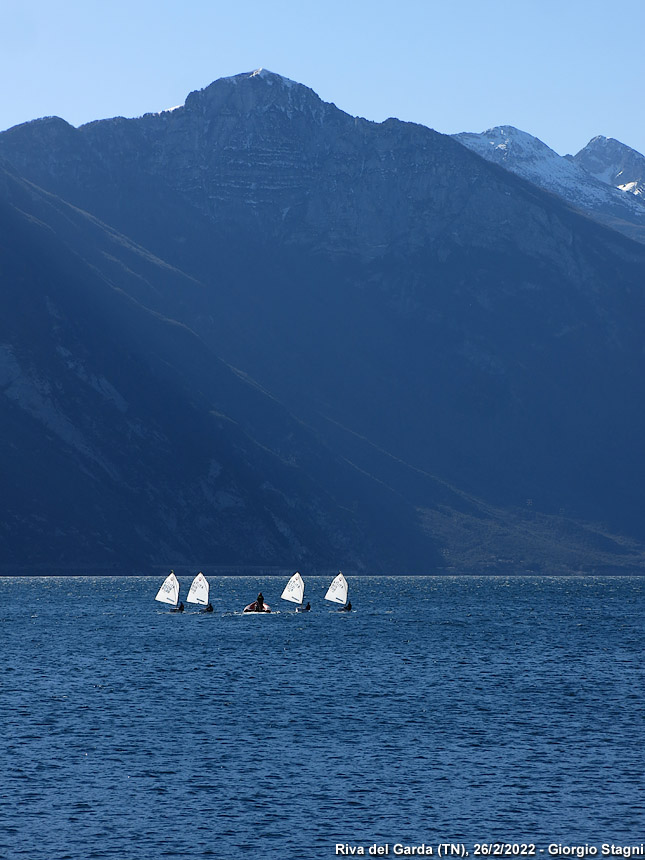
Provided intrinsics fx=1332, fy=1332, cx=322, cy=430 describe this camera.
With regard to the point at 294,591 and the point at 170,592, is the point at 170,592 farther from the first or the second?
the point at 294,591

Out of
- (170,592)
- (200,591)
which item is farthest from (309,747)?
(170,592)

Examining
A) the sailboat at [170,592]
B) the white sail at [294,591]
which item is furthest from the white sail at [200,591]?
the white sail at [294,591]

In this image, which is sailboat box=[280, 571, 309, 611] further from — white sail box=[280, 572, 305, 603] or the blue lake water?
the blue lake water

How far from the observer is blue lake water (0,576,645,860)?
54.7 metres

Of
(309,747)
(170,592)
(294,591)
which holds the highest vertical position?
(294,591)

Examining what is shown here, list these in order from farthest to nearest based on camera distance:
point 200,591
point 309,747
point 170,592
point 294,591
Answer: point 170,592 < point 294,591 < point 200,591 < point 309,747

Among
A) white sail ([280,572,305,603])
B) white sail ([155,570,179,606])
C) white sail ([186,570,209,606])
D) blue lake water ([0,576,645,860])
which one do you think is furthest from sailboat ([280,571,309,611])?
blue lake water ([0,576,645,860])

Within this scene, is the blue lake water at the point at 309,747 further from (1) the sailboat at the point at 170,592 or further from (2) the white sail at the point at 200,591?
(1) the sailboat at the point at 170,592

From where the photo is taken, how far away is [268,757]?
7056cm

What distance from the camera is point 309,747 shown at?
7338 cm

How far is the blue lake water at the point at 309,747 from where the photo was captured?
179 feet

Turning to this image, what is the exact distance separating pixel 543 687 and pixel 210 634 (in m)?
56.1

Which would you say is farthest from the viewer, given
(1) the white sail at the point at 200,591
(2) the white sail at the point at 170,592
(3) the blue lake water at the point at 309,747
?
(2) the white sail at the point at 170,592

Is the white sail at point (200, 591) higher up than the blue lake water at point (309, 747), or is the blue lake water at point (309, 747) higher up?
the white sail at point (200, 591)
